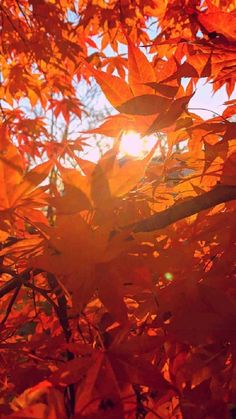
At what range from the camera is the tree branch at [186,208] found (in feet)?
1.75

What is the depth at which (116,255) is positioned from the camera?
1.57 feet

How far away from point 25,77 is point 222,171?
2.18 metres

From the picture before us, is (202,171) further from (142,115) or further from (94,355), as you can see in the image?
(94,355)

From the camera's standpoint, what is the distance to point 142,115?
1.84 ft

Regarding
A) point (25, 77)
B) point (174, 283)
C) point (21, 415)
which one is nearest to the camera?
point (21, 415)

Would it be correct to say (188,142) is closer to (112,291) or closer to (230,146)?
(230,146)

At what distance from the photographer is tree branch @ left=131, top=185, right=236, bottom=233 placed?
1.75 ft

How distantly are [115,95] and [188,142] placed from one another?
0.16 metres

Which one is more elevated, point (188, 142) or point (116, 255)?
point (188, 142)

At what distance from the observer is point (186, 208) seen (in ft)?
1.75

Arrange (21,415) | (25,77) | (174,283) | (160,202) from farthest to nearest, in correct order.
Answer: (25,77), (160,202), (174,283), (21,415)

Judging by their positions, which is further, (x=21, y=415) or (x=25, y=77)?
(x=25, y=77)

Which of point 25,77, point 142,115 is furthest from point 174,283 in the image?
point 25,77

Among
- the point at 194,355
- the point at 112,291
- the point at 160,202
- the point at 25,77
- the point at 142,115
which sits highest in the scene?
the point at 25,77
